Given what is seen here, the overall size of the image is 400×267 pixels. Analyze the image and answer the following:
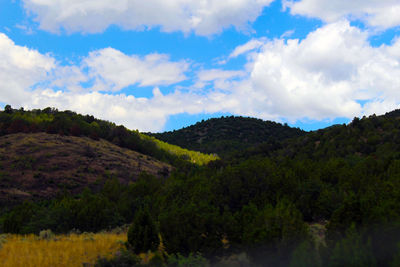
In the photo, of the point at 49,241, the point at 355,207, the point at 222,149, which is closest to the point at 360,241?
the point at 355,207

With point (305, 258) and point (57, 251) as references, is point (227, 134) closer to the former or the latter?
point (57, 251)

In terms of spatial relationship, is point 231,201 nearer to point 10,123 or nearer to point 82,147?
point 82,147

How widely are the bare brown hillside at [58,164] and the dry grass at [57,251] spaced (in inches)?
1737

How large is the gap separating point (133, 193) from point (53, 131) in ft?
212

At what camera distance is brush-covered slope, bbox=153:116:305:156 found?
140 m

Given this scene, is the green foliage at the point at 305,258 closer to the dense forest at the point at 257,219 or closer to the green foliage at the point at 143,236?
the dense forest at the point at 257,219

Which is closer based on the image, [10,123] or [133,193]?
[133,193]

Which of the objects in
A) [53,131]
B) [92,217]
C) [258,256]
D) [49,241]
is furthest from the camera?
[53,131]

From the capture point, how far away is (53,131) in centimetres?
9031

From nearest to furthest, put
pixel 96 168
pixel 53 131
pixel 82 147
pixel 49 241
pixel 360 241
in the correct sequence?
pixel 360 241
pixel 49 241
pixel 96 168
pixel 82 147
pixel 53 131

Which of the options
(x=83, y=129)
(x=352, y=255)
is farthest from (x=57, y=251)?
(x=83, y=129)

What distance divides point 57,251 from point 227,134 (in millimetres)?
146049

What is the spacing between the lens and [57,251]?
528 inches

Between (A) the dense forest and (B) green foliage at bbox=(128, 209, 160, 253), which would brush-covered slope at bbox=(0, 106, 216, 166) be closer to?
(A) the dense forest
